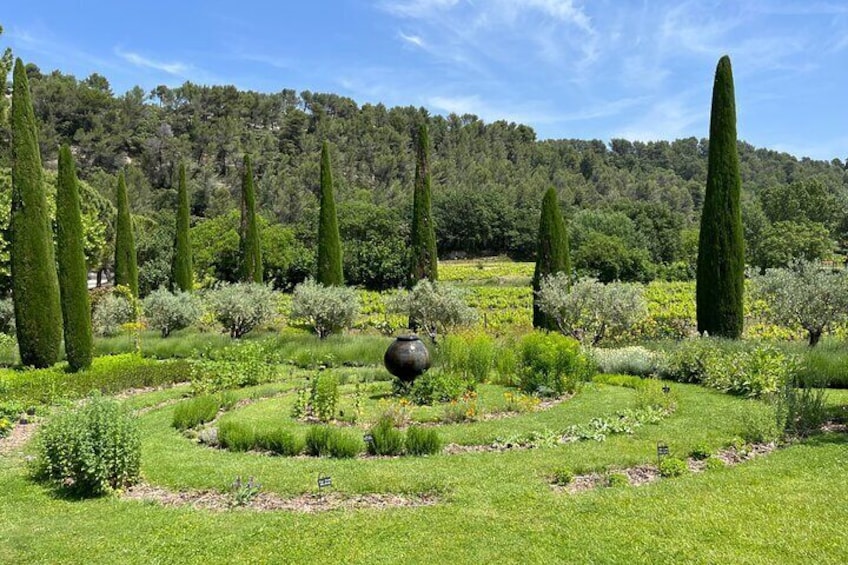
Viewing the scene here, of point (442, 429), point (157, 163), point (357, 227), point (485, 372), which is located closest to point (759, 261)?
point (357, 227)

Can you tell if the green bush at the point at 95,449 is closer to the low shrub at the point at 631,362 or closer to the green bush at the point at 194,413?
the green bush at the point at 194,413

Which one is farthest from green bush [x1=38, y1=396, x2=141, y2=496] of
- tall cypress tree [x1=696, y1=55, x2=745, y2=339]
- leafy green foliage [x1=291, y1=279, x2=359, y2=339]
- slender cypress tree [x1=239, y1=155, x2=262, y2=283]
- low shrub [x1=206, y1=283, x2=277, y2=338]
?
slender cypress tree [x1=239, y1=155, x2=262, y2=283]

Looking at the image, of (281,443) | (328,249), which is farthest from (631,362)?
(328,249)

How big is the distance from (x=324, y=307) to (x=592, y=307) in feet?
29.7

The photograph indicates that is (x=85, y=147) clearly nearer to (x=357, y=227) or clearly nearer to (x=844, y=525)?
(x=357, y=227)

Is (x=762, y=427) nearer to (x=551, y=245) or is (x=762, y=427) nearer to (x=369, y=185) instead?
(x=551, y=245)

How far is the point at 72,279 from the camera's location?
1591 centimetres

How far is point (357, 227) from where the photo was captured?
55125mm

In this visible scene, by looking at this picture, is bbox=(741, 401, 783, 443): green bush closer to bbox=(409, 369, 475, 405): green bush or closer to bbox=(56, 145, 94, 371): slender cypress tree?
bbox=(409, 369, 475, 405): green bush

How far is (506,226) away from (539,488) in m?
73.4

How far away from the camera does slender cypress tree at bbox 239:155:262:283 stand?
28.1 metres

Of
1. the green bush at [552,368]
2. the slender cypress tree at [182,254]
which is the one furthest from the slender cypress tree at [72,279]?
the slender cypress tree at [182,254]

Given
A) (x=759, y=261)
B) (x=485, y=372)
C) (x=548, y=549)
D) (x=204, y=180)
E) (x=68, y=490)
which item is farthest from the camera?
(x=204, y=180)

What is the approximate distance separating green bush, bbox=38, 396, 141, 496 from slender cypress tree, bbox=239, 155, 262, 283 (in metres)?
21.3
